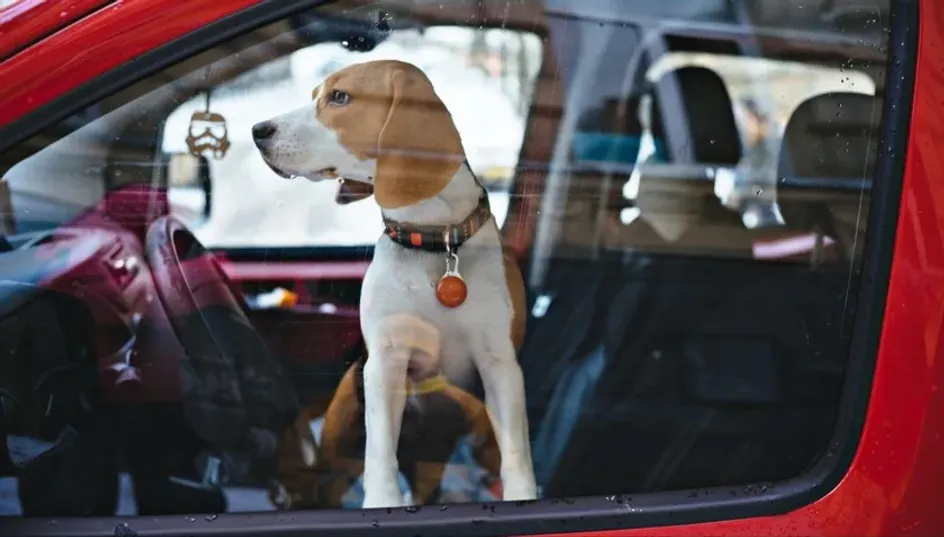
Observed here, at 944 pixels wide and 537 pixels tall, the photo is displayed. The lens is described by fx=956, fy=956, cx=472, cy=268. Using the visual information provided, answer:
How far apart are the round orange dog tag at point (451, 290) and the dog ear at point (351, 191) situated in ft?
0.59

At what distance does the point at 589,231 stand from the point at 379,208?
393 mm

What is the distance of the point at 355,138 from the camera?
4.80 ft

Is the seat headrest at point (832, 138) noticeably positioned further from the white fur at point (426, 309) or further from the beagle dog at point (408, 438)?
the beagle dog at point (408, 438)

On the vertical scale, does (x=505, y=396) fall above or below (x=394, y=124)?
below

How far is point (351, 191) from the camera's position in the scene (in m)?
1.48

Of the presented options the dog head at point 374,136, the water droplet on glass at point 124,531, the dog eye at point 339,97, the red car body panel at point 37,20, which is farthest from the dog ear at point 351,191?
the water droplet on glass at point 124,531

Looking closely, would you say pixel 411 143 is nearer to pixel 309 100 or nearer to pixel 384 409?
pixel 309 100

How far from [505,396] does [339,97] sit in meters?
0.53

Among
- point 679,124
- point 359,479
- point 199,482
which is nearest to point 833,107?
point 679,124

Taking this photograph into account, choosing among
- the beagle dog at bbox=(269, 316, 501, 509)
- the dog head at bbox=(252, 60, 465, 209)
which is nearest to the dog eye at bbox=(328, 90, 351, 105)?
the dog head at bbox=(252, 60, 465, 209)

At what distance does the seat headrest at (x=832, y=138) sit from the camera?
1.36m

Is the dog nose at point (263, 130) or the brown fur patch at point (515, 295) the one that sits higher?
the dog nose at point (263, 130)

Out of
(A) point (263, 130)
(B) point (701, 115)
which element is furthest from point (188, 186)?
(B) point (701, 115)

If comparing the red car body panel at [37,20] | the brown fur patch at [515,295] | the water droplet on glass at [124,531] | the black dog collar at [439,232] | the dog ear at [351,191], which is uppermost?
the red car body panel at [37,20]
